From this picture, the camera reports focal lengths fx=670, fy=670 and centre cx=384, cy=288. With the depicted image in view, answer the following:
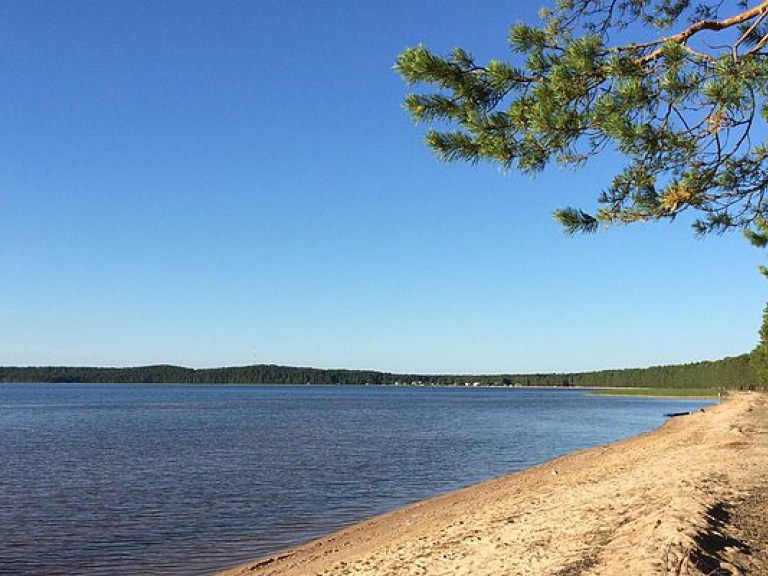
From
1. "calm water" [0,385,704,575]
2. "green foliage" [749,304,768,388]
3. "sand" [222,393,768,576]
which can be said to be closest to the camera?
"sand" [222,393,768,576]

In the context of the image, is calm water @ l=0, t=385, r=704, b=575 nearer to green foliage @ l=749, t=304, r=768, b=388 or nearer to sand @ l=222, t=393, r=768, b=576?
sand @ l=222, t=393, r=768, b=576

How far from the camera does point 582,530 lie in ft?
39.6

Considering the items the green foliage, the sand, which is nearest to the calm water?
the sand

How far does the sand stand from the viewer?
963 centimetres

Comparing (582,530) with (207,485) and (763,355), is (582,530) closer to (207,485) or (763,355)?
(207,485)

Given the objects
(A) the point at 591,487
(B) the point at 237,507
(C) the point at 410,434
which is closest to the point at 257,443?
(C) the point at 410,434

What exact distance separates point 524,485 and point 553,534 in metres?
11.1

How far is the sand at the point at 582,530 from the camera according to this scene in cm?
963

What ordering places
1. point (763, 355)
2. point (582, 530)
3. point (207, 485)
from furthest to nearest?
point (763, 355)
point (207, 485)
point (582, 530)

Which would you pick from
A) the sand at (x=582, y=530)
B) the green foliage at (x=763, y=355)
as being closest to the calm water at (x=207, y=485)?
the sand at (x=582, y=530)

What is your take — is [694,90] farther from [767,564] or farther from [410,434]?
[410,434]

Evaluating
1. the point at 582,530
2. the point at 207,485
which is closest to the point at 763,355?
the point at 207,485

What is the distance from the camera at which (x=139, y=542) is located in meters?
18.9

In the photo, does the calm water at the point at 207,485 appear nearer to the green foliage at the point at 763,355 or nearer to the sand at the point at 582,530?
the sand at the point at 582,530
